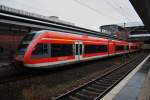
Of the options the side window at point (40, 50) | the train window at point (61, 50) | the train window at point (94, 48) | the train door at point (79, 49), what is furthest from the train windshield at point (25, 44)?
the train window at point (94, 48)

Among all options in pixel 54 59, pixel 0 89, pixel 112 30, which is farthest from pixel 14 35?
pixel 112 30

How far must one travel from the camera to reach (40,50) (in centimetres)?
1286

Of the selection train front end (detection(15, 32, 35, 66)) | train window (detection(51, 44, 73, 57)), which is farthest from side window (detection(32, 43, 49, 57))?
train window (detection(51, 44, 73, 57))

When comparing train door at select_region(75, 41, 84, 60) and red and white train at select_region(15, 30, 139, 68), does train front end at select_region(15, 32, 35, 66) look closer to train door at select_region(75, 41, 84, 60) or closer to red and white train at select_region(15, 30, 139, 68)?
red and white train at select_region(15, 30, 139, 68)

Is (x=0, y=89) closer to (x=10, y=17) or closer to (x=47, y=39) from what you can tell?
(x=47, y=39)

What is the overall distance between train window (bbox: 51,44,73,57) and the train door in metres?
0.95

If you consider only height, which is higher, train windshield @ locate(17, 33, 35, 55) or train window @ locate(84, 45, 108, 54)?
train windshield @ locate(17, 33, 35, 55)

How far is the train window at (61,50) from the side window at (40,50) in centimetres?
81

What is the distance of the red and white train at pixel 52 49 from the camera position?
40.6 ft

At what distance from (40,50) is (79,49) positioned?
18.7ft

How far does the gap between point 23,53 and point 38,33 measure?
157 cm

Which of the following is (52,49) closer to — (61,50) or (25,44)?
(61,50)

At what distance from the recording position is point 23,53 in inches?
486

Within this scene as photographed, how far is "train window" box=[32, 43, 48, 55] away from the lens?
12.5 meters
